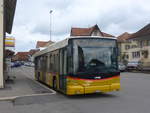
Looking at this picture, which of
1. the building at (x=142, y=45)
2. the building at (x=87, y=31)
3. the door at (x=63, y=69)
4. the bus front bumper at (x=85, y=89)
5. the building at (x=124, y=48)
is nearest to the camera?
the bus front bumper at (x=85, y=89)

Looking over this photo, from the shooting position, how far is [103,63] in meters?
12.3

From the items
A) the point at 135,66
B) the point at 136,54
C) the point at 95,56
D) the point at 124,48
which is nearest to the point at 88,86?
the point at 95,56

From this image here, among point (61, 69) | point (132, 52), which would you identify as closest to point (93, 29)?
point (132, 52)

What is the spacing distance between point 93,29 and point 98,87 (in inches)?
2485

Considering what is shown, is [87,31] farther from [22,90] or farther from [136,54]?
[22,90]

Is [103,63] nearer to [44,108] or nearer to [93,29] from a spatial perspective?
[44,108]

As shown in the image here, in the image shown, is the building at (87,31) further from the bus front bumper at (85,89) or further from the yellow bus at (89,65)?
the bus front bumper at (85,89)

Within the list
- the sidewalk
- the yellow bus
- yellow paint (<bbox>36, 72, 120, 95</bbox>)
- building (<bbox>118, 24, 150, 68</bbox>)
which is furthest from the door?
building (<bbox>118, 24, 150, 68</bbox>)

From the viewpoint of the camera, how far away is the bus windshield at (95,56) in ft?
39.2

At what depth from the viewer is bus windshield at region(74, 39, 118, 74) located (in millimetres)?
11945

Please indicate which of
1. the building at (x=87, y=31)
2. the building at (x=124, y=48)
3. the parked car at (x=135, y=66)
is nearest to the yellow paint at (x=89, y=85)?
the parked car at (x=135, y=66)

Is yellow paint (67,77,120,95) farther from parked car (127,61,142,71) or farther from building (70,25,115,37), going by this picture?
building (70,25,115,37)

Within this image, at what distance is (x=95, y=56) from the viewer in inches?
479

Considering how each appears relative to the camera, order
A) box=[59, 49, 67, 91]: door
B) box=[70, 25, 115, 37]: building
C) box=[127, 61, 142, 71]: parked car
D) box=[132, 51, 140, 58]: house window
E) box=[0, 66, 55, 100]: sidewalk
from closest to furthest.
Result: box=[59, 49, 67, 91]: door < box=[0, 66, 55, 100]: sidewalk < box=[127, 61, 142, 71]: parked car < box=[132, 51, 140, 58]: house window < box=[70, 25, 115, 37]: building
